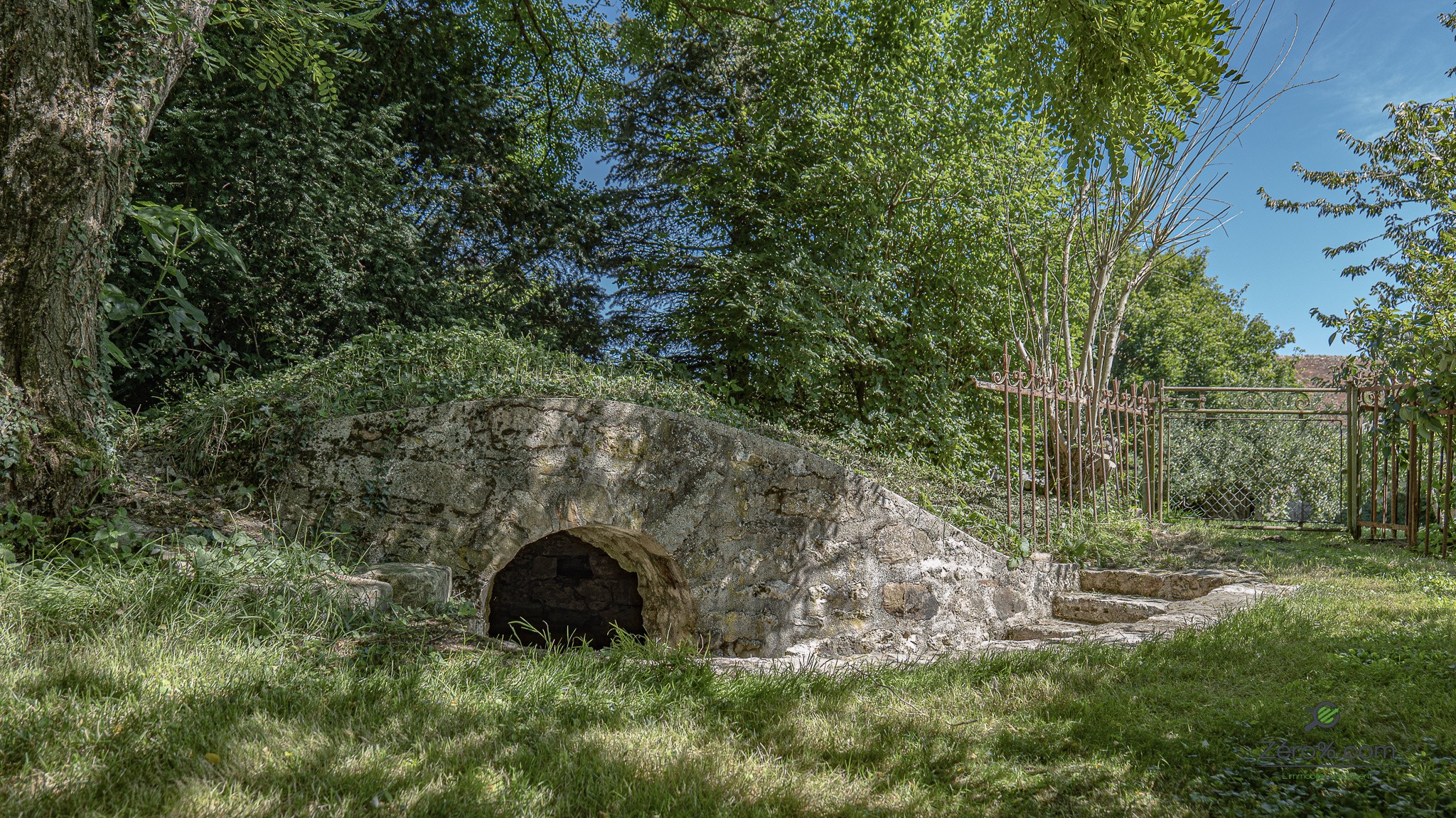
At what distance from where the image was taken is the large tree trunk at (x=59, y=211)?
3.60 meters

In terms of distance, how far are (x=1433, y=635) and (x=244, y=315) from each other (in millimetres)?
9205

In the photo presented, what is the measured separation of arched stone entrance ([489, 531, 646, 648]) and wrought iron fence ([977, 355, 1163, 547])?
367cm

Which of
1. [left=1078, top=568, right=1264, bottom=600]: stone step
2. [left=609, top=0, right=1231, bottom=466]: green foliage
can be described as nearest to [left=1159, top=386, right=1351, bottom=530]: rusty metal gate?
[left=609, top=0, right=1231, bottom=466]: green foliage

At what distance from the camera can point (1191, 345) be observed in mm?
22500

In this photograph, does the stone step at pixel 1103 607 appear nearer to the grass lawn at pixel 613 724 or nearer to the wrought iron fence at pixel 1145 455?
the wrought iron fence at pixel 1145 455

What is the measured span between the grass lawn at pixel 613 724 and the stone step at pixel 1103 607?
5.61ft

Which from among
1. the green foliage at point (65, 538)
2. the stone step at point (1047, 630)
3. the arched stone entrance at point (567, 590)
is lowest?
the arched stone entrance at point (567, 590)

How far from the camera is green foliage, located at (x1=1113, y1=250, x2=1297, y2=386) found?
2173cm

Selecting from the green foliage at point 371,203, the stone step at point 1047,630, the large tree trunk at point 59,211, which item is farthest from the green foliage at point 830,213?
the large tree trunk at point 59,211

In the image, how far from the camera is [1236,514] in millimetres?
14180

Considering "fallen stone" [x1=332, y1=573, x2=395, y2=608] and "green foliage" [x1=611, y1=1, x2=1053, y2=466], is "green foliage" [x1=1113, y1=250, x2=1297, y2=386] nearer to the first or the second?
"green foliage" [x1=611, y1=1, x2=1053, y2=466]

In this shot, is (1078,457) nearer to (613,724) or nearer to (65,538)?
(613,724)

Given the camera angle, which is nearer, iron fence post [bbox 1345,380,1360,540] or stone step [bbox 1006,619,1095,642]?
stone step [bbox 1006,619,1095,642]

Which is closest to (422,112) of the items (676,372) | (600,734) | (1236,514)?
(676,372)
